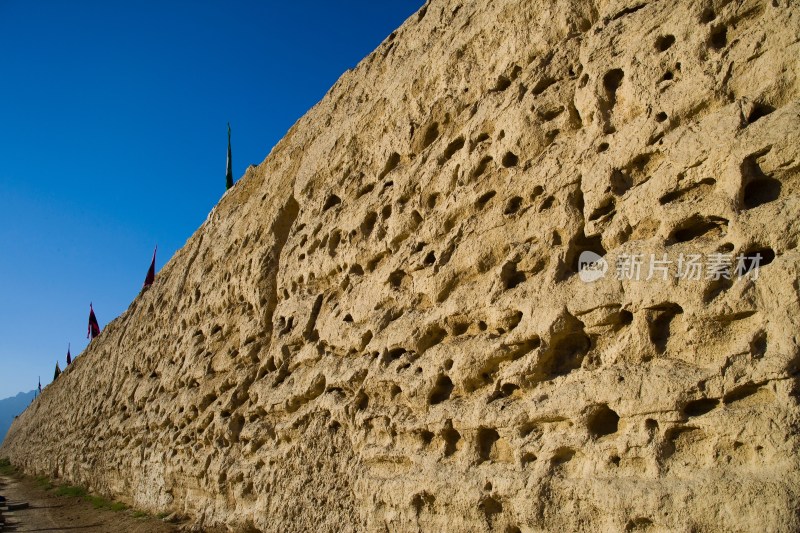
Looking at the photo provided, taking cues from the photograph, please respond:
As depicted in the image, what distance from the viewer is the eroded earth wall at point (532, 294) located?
3029 millimetres

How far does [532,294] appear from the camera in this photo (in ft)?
13.1

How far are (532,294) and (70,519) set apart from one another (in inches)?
349

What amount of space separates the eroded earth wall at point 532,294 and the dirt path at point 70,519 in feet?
2.52

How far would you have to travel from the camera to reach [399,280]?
5395mm

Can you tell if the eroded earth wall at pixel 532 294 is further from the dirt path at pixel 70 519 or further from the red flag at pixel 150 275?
the red flag at pixel 150 275

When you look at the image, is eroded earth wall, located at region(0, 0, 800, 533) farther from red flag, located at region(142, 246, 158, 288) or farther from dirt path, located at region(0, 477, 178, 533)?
red flag, located at region(142, 246, 158, 288)

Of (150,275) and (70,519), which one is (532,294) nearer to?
(70,519)

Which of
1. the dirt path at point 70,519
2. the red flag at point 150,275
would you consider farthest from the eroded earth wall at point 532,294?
the red flag at point 150,275

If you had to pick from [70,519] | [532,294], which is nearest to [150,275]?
[70,519]

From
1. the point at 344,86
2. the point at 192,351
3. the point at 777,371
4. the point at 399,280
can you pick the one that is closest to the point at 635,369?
the point at 777,371

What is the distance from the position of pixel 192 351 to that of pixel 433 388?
5671 millimetres

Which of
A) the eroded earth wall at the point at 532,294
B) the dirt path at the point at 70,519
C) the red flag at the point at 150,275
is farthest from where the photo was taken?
the red flag at the point at 150,275

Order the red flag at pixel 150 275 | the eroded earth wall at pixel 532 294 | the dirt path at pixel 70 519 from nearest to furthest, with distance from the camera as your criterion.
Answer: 1. the eroded earth wall at pixel 532 294
2. the dirt path at pixel 70 519
3. the red flag at pixel 150 275

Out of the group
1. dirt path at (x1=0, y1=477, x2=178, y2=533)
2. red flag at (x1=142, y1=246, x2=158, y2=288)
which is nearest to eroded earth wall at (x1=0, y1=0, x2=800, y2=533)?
dirt path at (x1=0, y1=477, x2=178, y2=533)
